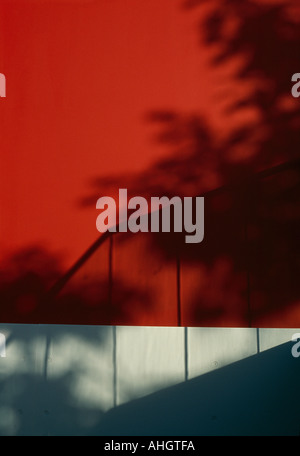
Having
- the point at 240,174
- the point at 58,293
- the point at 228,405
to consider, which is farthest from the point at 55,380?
the point at 240,174

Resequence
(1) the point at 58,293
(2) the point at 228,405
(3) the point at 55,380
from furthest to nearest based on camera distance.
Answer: (1) the point at 58,293 → (3) the point at 55,380 → (2) the point at 228,405

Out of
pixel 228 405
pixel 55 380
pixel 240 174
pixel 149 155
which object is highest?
pixel 149 155

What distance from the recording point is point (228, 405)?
4.20 m

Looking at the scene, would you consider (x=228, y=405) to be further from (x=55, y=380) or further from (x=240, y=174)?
(x=240, y=174)

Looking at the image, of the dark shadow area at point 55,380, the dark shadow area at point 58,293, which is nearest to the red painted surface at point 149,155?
the dark shadow area at point 58,293

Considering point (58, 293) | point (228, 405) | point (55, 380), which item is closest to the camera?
point (228, 405)

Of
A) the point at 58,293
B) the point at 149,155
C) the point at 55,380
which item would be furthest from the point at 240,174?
the point at 55,380

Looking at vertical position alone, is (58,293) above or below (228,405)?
above

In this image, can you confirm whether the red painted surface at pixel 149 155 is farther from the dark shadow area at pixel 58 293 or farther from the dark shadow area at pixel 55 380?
the dark shadow area at pixel 55 380

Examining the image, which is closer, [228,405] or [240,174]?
[228,405]

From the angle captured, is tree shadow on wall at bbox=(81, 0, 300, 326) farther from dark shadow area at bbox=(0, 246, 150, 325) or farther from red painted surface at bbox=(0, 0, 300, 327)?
dark shadow area at bbox=(0, 246, 150, 325)

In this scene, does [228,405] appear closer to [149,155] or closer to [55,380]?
[55,380]

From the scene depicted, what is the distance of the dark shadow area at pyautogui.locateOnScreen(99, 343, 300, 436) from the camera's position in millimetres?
4191

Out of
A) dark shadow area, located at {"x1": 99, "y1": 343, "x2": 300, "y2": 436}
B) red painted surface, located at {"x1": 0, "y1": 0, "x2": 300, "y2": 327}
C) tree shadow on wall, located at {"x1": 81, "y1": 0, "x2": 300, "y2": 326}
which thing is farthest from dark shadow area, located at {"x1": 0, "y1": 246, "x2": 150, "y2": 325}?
dark shadow area, located at {"x1": 99, "y1": 343, "x2": 300, "y2": 436}
